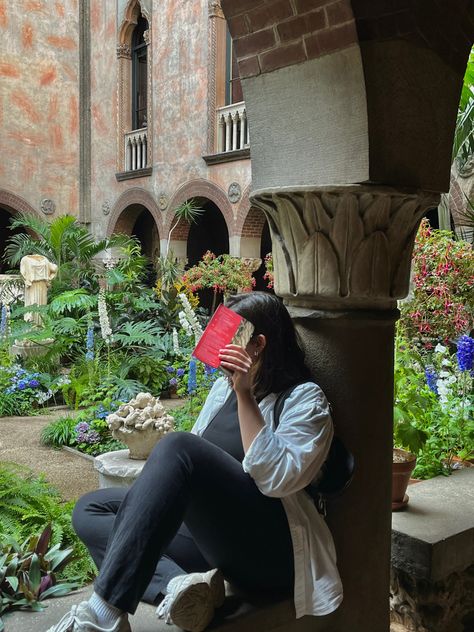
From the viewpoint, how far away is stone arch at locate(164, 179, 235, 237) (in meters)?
12.2

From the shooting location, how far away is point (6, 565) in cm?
213

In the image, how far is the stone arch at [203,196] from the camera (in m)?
12.2

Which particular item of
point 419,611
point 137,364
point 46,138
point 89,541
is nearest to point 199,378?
point 137,364

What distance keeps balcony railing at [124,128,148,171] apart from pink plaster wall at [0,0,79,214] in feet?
4.70

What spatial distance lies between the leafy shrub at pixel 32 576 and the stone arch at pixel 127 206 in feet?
38.6

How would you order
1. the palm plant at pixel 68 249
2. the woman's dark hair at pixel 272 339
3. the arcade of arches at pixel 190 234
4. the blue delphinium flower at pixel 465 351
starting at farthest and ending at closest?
the arcade of arches at pixel 190 234
the palm plant at pixel 68 249
the blue delphinium flower at pixel 465 351
the woman's dark hair at pixel 272 339

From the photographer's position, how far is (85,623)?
1.60 m

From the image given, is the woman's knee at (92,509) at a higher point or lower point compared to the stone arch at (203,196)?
lower

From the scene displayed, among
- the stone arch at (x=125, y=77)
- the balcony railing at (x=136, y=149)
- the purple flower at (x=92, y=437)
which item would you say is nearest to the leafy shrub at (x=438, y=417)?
the purple flower at (x=92, y=437)

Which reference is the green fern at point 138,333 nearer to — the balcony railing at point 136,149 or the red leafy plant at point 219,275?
the red leafy plant at point 219,275

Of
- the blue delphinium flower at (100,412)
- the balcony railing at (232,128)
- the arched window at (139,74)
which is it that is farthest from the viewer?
the arched window at (139,74)

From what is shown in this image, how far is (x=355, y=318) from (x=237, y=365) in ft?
1.53

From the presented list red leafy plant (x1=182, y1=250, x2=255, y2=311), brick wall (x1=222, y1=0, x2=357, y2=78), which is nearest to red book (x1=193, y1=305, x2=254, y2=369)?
brick wall (x1=222, y1=0, x2=357, y2=78)

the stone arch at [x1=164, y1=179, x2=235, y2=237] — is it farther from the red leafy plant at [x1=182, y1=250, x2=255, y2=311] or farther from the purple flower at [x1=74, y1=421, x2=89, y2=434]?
the purple flower at [x1=74, y1=421, x2=89, y2=434]
